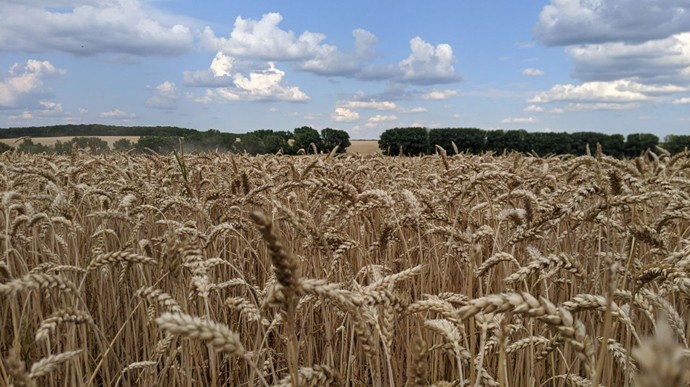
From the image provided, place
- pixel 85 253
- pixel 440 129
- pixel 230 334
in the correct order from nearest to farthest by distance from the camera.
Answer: pixel 230 334 < pixel 85 253 < pixel 440 129

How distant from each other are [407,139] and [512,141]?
8383 mm

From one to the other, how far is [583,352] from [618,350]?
1.10 metres

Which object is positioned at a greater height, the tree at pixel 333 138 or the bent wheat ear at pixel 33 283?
the tree at pixel 333 138

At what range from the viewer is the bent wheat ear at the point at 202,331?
1.00 meters

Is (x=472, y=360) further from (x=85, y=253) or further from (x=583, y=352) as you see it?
(x=85, y=253)

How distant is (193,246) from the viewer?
6.50ft

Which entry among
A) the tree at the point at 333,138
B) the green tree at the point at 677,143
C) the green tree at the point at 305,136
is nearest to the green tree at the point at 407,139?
the tree at the point at 333,138

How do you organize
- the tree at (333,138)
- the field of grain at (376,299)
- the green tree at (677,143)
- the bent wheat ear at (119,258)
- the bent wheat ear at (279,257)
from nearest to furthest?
1. the bent wheat ear at (279,257)
2. the field of grain at (376,299)
3. the bent wheat ear at (119,258)
4. the tree at (333,138)
5. the green tree at (677,143)

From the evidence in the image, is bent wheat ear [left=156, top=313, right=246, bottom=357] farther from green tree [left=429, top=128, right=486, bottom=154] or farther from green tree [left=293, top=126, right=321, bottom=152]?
green tree [left=429, top=128, right=486, bottom=154]

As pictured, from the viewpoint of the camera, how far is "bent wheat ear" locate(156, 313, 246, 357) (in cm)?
100

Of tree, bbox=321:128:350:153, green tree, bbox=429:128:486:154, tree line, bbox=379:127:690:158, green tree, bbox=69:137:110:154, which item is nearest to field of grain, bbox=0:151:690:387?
green tree, bbox=69:137:110:154

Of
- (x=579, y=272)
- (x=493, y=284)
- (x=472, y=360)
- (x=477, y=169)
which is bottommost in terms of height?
(x=493, y=284)

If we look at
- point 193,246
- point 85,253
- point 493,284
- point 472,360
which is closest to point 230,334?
point 472,360

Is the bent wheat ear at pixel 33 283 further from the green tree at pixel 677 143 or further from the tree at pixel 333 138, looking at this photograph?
the green tree at pixel 677 143
